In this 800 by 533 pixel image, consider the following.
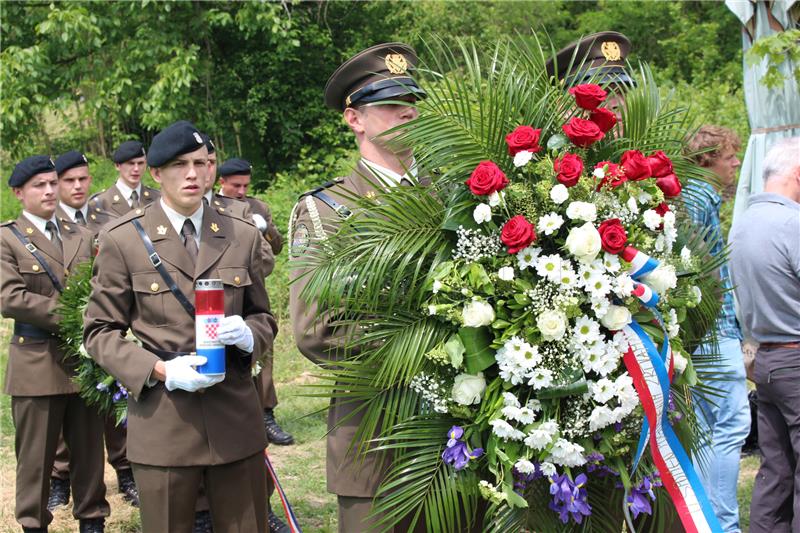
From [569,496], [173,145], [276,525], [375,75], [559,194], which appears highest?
[375,75]

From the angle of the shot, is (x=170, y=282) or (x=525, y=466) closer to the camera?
(x=525, y=466)

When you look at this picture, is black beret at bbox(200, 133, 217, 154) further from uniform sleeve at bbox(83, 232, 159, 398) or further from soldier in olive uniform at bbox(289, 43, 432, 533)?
soldier in olive uniform at bbox(289, 43, 432, 533)

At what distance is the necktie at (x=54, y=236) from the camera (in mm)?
5406

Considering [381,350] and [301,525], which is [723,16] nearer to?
[301,525]

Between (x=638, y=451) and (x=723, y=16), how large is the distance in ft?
60.4

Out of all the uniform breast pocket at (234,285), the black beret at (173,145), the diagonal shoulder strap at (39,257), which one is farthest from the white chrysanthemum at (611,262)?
the diagonal shoulder strap at (39,257)

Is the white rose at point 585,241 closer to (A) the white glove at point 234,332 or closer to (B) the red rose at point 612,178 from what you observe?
(B) the red rose at point 612,178

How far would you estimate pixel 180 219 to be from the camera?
350cm

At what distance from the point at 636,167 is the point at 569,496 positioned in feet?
2.93

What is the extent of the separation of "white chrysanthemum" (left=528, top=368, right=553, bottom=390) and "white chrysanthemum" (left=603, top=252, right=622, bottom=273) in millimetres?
319

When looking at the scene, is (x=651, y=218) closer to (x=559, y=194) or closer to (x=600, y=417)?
(x=559, y=194)

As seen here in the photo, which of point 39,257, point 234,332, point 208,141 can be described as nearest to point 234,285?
point 234,332

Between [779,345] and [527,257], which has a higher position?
[527,257]

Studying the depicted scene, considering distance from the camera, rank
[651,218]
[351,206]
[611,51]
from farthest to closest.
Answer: [611,51], [351,206], [651,218]
